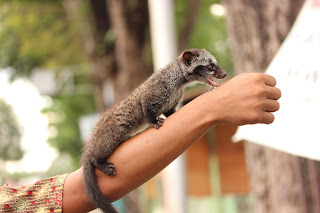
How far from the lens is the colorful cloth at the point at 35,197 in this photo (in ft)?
9.80

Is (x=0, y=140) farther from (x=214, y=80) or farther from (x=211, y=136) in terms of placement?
(x=214, y=80)

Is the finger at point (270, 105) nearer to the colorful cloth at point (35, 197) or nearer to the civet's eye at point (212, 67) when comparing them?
the civet's eye at point (212, 67)

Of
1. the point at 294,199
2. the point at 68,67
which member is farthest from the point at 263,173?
the point at 68,67

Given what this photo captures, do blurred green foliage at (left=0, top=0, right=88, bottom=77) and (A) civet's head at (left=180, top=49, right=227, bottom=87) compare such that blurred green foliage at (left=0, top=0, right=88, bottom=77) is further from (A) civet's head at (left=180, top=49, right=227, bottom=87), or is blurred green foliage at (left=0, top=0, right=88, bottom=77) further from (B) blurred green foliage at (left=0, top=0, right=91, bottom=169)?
(A) civet's head at (left=180, top=49, right=227, bottom=87)

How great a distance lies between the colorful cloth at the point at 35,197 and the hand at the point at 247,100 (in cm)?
113

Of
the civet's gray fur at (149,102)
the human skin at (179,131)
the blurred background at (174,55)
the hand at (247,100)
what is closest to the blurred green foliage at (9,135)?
the blurred background at (174,55)

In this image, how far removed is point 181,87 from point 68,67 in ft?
55.1

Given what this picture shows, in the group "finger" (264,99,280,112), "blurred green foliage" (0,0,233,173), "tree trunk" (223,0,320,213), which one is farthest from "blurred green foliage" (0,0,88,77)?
"finger" (264,99,280,112)

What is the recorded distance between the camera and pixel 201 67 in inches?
129

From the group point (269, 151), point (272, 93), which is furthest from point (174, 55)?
point (272, 93)

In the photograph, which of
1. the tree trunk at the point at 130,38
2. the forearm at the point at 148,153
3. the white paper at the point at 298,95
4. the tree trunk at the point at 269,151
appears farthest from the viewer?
the tree trunk at the point at 130,38

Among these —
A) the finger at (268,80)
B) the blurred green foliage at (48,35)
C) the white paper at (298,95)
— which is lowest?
the finger at (268,80)

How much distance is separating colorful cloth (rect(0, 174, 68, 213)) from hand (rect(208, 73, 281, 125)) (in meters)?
1.13

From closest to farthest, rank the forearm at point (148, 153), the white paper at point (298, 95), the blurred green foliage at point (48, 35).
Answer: the forearm at point (148, 153) → the white paper at point (298, 95) → the blurred green foliage at point (48, 35)
